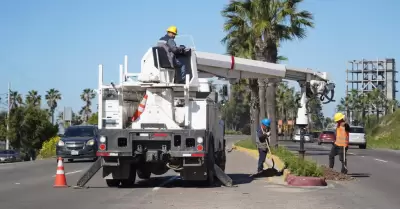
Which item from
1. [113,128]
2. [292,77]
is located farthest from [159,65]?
[292,77]

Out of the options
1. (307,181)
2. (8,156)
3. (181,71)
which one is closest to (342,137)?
(307,181)

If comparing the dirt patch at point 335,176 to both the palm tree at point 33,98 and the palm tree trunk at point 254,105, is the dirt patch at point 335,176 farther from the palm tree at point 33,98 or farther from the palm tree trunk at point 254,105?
the palm tree at point 33,98

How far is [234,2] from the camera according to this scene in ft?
117

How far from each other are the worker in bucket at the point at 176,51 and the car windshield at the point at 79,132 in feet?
45.3

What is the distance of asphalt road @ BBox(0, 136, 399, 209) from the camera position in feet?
39.5

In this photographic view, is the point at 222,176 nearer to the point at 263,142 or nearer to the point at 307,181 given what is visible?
the point at 307,181

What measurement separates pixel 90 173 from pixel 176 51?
362 cm

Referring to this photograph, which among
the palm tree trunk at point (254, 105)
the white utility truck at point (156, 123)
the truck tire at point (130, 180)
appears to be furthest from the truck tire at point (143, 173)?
the palm tree trunk at point (254, 105)

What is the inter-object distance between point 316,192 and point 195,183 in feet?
11.6

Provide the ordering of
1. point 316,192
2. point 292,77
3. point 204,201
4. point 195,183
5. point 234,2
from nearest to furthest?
point 204,201 < point 316,192 < point 195,183 < point 292,77 < point 234,2

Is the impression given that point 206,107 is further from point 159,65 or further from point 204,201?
point 204,201

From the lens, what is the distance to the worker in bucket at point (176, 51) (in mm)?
14930

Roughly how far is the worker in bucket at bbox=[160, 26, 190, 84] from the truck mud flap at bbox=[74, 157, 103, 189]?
2.77m

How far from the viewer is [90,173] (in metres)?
15.0
